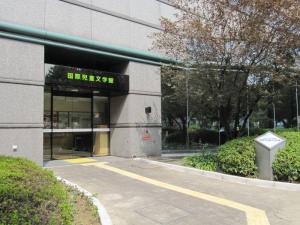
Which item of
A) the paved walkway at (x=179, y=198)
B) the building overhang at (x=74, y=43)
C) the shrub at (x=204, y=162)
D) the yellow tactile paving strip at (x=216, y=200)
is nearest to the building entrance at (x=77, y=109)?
the building overhang at (x=74, y=43)

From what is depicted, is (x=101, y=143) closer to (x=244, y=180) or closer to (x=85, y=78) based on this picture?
(x=85, y=78)

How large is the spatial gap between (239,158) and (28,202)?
291 inches

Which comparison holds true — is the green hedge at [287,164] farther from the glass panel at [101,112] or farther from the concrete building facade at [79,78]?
the glass panel at [101,112]

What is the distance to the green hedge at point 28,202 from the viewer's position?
14.4ft

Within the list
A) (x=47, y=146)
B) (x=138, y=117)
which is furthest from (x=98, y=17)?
(x=47, y=146)

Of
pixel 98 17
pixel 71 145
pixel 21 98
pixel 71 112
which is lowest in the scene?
pixel 71 145

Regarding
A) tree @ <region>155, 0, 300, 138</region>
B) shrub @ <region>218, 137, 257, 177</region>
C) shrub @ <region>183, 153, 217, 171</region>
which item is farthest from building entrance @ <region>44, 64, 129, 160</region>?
shrub @ <region>218, 137, 257, 177</region>

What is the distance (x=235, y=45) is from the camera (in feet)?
38.0

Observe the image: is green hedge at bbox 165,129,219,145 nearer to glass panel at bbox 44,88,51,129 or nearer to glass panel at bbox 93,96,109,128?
glass panel at bbox 93,96,109,128

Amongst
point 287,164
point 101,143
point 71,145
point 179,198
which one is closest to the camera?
point 179,198

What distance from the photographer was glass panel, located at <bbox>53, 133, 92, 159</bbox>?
14617mm

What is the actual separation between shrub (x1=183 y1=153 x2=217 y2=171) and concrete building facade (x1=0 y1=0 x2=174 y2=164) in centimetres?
368

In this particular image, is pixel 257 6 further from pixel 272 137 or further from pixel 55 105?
pixel 55 105

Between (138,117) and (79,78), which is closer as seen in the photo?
(79,78)
